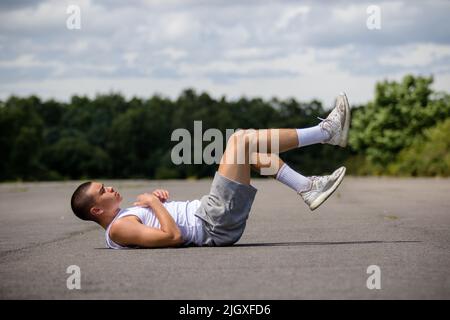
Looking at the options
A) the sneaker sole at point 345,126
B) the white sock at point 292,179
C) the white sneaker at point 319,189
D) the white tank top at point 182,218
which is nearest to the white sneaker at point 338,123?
the sneaker sole at point 345,126

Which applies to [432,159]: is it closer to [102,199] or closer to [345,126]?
[345,126]

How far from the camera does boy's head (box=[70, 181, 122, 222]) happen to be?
7.41m

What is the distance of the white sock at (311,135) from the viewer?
750 centimetres

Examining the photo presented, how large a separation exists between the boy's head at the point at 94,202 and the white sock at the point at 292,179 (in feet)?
4.62

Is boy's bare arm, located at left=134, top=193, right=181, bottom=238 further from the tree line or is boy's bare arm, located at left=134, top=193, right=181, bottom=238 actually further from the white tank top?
the tree line

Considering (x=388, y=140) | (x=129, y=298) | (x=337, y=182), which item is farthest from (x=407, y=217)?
(x=388, y=140)

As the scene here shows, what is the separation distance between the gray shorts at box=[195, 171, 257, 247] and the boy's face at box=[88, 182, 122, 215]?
70cm

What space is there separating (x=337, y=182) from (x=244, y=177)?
0.89m

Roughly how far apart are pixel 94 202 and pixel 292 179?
1684mm

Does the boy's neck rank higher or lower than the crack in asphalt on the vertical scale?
higher

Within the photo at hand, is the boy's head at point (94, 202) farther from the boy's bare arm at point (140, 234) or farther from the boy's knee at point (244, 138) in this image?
the boy's knee at point (244, 138)

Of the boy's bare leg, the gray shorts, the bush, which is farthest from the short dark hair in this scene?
the bush

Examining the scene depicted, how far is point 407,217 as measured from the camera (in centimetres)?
1197
